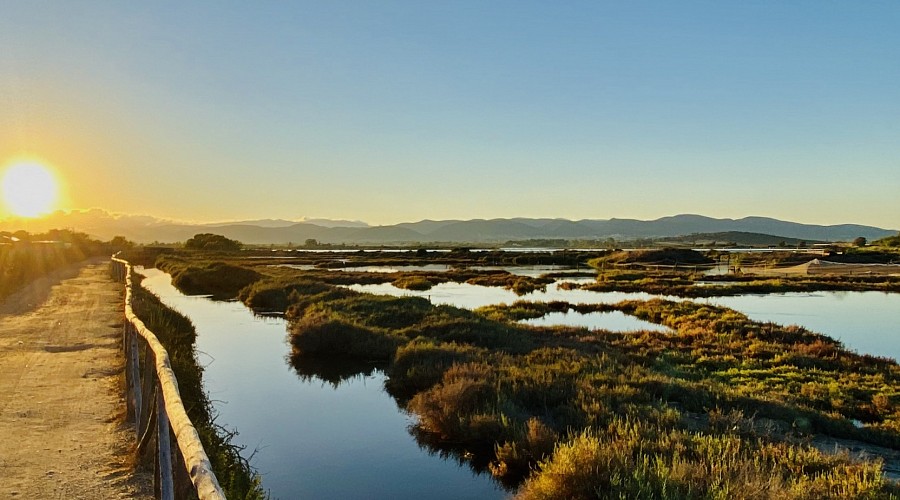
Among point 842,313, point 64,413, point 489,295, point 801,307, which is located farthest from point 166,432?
point 801,307

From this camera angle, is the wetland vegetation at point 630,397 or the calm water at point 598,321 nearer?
the wetland vegetation at point 630,397

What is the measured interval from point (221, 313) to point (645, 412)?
27701 millimetres

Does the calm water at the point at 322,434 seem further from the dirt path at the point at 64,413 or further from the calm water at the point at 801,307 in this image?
the calm water at the point at 801,307

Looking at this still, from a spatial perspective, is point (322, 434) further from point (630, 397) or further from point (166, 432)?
point (166, 432)

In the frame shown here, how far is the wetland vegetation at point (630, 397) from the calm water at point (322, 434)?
2.09 ft

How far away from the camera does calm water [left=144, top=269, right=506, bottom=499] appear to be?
10.5 metres

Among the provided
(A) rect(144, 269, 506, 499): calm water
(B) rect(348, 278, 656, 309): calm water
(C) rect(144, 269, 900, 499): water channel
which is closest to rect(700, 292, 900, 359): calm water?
(C) rect(144, 269, 900, 499): water channel

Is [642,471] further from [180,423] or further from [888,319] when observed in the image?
[888,319]

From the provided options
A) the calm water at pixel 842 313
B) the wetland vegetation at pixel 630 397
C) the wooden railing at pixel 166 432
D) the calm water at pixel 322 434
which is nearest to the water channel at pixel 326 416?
the calm water at pixel 322 434

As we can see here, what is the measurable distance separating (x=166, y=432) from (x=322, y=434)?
7140 millimetres

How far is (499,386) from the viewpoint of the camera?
13.4 m

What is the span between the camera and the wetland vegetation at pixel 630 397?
8.15m

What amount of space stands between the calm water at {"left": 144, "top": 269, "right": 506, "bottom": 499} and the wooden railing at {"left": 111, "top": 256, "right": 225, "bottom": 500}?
2614 mm

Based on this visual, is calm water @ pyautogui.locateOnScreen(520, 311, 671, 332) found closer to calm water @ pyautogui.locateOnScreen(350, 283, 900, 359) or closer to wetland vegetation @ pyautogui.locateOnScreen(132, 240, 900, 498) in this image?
calm water @ pyautogui.locateOnScreen(350, 283, 900, 359)
